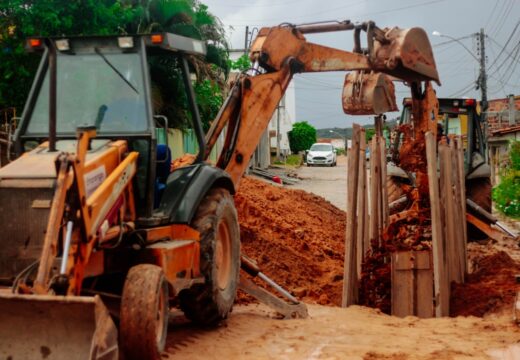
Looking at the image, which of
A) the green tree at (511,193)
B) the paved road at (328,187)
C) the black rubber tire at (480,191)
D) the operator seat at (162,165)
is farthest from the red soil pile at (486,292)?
the paved road at (328,187)

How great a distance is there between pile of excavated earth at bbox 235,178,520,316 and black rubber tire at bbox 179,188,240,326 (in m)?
1.68

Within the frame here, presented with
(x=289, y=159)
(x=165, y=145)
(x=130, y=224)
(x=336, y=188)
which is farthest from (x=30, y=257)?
(x=289, y=159)

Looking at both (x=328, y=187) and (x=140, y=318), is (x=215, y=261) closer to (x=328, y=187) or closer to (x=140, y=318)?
(x=140, y=318)

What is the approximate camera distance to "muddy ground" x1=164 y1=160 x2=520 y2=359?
264 inches

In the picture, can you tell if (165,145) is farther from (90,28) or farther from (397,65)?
(90,28)

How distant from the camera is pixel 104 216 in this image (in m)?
5.57

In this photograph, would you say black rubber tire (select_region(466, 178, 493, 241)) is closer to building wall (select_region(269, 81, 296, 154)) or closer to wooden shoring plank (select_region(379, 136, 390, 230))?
wooden shoring plank (select_region(379, 136, 390, 230))

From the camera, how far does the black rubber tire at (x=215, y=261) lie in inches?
276

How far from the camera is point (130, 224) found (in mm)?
6121

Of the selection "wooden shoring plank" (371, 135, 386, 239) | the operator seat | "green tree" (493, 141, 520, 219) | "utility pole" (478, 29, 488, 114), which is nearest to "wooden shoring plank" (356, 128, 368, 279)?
"wooden shoring plank" (371, 135, 386, 239)

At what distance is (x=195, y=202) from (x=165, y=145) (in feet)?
1.99

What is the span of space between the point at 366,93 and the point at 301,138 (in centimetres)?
5991

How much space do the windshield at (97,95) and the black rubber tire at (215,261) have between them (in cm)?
117

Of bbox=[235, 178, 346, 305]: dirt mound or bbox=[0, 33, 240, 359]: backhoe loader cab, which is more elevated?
bbox=[0, 33, 240, 359]: backhoe loader cab
